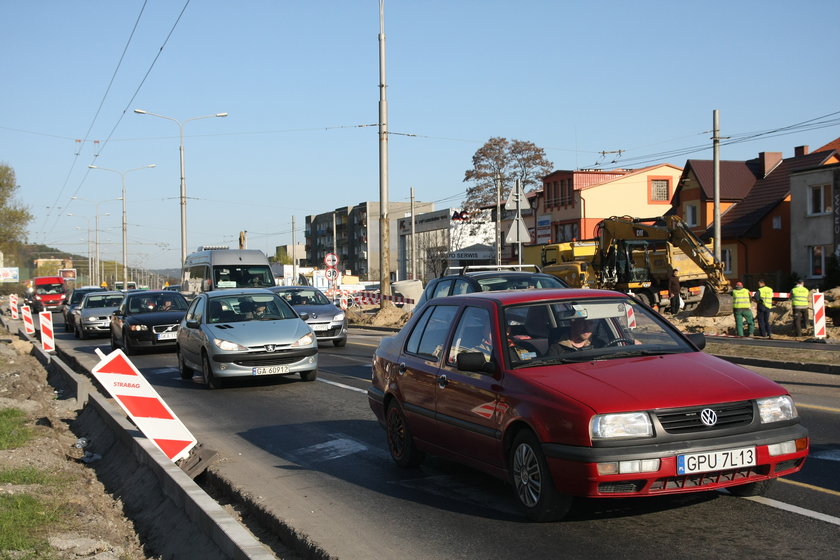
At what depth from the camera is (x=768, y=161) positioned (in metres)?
55.3

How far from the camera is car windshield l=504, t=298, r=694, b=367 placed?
6555 millimetres

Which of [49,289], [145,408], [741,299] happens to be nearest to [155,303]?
[145,408]

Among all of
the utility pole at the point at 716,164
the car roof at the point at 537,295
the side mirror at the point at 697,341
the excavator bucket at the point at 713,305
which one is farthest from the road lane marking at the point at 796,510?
the utility pole at the point at 716,164

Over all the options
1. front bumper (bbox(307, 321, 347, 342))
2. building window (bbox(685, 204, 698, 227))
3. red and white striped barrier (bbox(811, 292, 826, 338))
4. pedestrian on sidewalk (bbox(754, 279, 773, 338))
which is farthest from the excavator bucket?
building window (bbox(685, 204, 698, 227))

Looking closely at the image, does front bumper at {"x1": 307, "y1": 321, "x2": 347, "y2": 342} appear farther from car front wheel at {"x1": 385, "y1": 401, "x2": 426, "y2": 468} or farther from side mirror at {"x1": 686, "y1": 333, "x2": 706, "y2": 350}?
side mirror at {"x1": 686, "y1": 333, "x2": 706, "y2": 350}

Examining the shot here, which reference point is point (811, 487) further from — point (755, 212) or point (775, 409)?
point (755, 212)

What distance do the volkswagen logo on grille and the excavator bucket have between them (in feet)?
82.4

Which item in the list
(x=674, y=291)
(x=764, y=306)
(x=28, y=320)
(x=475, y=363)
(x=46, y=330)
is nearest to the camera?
(x=475, y=363)

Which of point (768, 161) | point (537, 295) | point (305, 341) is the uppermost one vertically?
point (768, 161)

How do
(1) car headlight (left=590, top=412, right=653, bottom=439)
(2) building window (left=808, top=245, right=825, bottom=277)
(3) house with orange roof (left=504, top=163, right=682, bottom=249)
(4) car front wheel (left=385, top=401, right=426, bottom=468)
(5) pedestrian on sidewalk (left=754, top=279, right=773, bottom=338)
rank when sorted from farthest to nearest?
1. (3) house with orange roof (left=504, top=163, right=682, bottom=249)
2. (2) building window (left=808, top=245, right=825, bottom=277)
3. (5) pedestrian on sidewalk (left=754, top=279, right=773, bottom=338)
4. (4) car front wheel (left=385, top=401, right=426, bottom=468)
5. (1) car headlight (left=590, top=412, right=653, bottom=439)

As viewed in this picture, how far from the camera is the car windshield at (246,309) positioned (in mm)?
15711

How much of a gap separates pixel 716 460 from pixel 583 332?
154cm

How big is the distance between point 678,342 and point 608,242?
2778cm

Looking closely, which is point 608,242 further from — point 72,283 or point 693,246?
point 72,283
